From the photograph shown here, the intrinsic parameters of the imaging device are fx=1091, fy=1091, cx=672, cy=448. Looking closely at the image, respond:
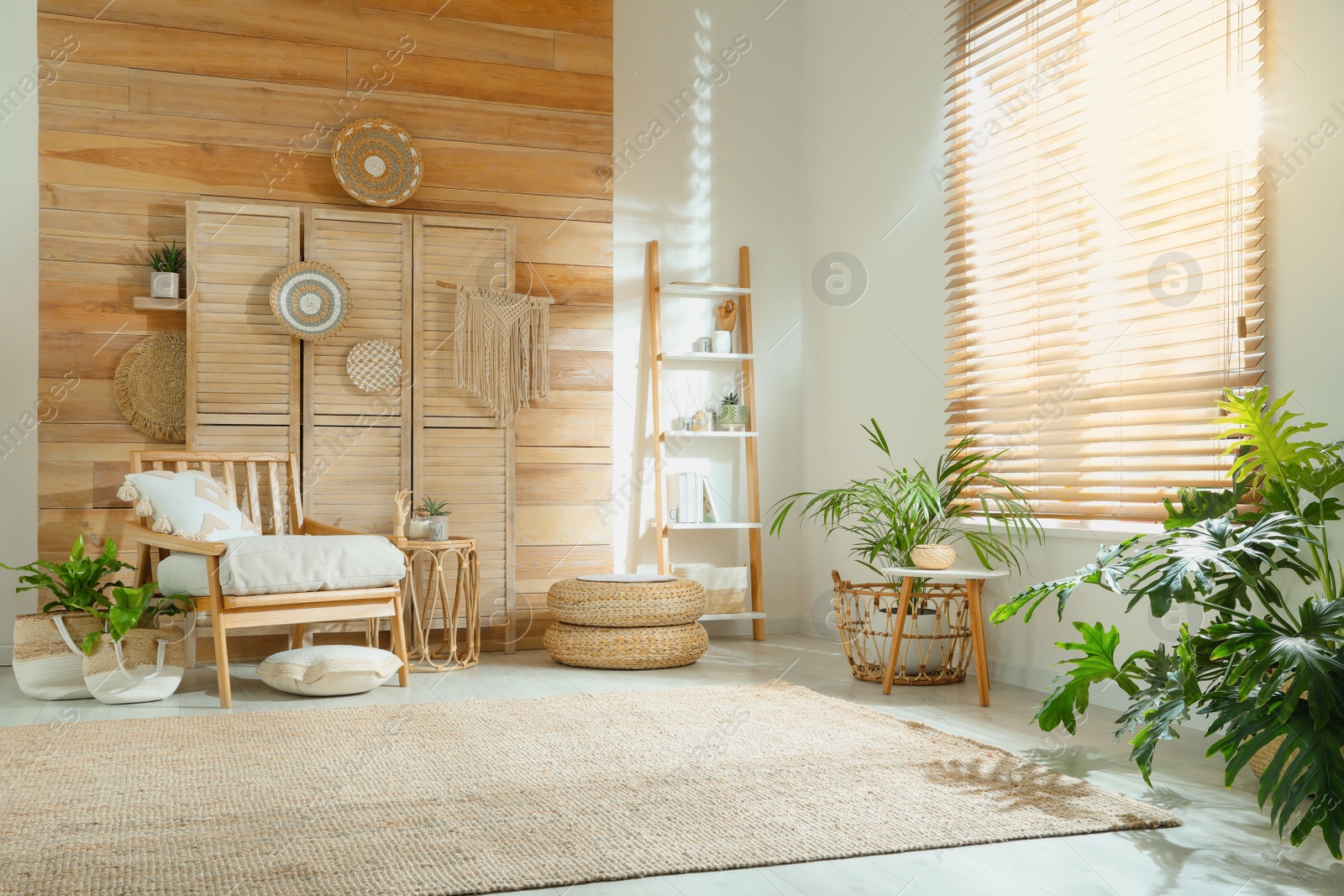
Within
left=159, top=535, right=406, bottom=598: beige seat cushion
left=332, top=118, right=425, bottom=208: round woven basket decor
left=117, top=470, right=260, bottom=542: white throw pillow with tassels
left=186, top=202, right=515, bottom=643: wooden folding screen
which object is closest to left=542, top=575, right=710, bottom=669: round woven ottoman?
left=186, top=202, right=515, bottom=643: wooden folding screen

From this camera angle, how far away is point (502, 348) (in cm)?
443

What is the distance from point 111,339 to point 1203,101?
3.75 metres

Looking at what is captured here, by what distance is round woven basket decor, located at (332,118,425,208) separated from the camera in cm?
430

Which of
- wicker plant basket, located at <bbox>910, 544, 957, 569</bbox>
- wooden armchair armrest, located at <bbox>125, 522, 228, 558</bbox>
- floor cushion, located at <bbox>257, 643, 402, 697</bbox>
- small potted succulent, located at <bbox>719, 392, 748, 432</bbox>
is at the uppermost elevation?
small potted succulent, located at <bbox>719, 392, 748, 432</bbox>

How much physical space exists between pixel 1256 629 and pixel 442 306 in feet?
10.4

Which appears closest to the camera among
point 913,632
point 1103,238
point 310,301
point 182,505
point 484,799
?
point 484,799

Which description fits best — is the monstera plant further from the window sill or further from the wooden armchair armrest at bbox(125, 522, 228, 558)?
the wooden armchair armrest at bbox(125, 522, 228, 558)

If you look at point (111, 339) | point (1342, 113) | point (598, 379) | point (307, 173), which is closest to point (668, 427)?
Answer: point (598, 379)

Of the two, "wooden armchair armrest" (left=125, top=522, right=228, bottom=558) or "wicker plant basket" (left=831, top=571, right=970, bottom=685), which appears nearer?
"wooden armchair armrest" (left=125, top=522, right=228, bottom=558)

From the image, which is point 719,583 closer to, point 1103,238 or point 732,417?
point 732,417

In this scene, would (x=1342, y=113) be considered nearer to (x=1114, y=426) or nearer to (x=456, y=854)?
(x=1114, y=426)

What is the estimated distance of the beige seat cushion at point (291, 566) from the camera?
131 inches

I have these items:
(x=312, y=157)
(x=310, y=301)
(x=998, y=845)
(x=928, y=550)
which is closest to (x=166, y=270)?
(x=310, y=301)

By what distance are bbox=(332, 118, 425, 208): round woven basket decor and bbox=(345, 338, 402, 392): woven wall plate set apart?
0.59m
